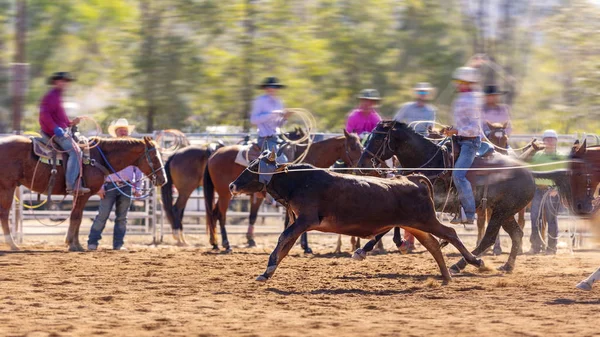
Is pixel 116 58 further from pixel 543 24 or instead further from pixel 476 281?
pixel 476 281

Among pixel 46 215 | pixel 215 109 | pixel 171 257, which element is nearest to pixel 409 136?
pixel 171 257

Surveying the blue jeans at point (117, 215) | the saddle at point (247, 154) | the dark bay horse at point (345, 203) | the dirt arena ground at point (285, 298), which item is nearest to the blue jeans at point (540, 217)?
the dirt arena ground at point (285, 298)

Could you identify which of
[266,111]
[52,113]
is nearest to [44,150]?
[52,113]

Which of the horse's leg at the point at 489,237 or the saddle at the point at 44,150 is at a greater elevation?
the saddle at the point at 44,150

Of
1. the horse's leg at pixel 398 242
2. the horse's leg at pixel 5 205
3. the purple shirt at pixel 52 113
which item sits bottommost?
the horse's leg at pixel 398 242

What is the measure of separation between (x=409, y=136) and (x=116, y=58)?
14580 millimetres

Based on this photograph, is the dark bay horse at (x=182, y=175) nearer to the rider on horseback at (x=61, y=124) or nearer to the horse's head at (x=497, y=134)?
the rider on horseback at (x=61, y=124)

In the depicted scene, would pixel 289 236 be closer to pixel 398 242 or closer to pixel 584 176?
pixel 398 242

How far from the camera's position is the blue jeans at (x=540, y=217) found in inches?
593

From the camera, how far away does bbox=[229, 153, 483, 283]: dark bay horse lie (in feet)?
31.4

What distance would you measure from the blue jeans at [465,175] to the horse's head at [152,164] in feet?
18.2

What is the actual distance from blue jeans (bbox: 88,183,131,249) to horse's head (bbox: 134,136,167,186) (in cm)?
62

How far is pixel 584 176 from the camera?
32.8 feet

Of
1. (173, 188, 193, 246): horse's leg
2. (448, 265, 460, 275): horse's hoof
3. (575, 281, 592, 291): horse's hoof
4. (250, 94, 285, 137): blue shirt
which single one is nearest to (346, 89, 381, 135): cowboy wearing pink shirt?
(250, 94, 285, 137): blue shirt
